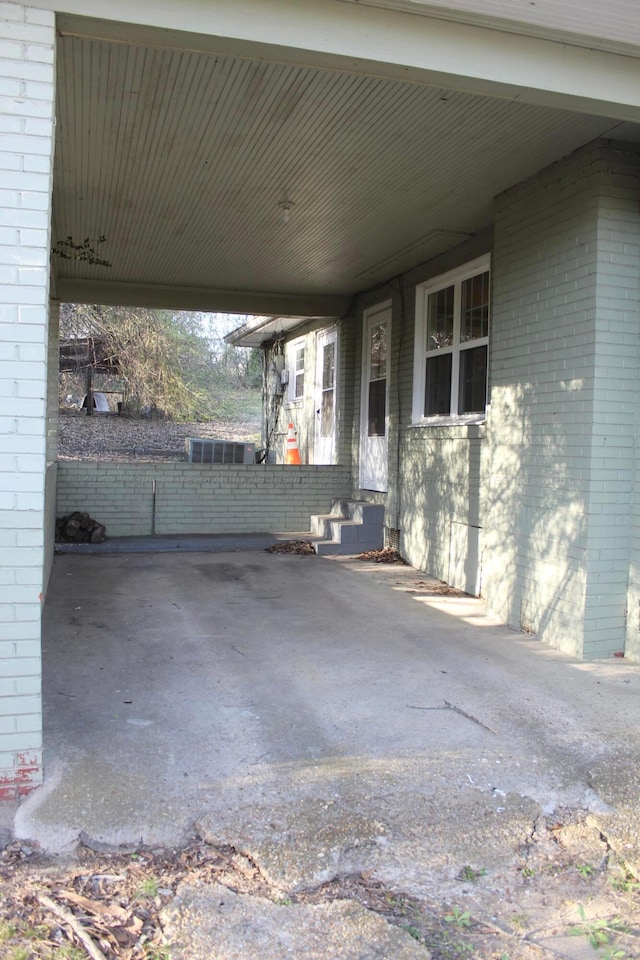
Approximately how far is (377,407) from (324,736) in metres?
6.53

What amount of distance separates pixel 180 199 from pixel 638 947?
605 centimetres

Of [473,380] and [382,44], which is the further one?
[473,380]

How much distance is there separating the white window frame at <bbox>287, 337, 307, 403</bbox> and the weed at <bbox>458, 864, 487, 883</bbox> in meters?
11.2

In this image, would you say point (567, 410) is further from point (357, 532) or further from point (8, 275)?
point (357, 532)

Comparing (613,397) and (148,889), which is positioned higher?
(613,397)

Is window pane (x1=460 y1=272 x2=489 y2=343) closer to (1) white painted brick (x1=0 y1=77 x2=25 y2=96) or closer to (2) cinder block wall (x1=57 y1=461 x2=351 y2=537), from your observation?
(2) cinder block wall (x1=57 y1=461 x2=351 y2=537)

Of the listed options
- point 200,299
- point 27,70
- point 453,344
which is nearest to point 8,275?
point 27,70

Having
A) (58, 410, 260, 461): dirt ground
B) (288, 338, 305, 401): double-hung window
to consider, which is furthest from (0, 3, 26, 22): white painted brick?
(58, 410, 260, 461): dirt ground

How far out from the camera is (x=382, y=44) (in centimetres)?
341

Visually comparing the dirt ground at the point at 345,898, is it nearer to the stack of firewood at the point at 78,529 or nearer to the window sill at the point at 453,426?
the window sill at the point at 453,426

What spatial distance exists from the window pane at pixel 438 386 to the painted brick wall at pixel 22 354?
5.39 m

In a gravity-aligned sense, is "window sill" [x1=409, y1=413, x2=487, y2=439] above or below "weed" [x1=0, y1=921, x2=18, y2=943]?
above

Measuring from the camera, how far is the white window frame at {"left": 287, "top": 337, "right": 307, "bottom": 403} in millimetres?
13665

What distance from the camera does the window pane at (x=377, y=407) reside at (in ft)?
31.2
